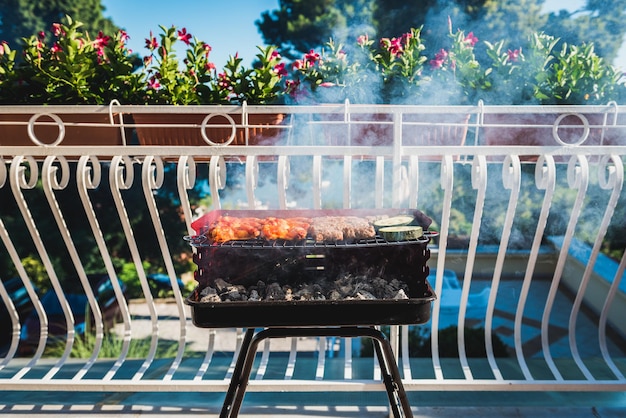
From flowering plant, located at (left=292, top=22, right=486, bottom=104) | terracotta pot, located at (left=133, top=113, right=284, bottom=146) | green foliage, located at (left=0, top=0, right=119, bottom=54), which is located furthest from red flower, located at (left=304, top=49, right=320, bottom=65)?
green foliage, located at (left=0, top=0, right=119, bottom=54)

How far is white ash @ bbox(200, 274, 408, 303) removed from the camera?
1.40 m

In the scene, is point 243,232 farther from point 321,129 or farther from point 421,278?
point 321,129

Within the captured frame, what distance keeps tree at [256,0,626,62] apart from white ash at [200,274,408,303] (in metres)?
4.66

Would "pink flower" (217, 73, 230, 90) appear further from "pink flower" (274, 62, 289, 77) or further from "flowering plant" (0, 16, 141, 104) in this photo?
"flowering plant" (0, 16, 141, 104)

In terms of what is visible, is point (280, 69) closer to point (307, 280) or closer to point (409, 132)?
point (409, 132)

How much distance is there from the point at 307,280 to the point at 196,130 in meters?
0.89

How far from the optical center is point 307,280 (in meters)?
1.58

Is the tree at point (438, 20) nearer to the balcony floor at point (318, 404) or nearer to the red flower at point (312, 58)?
the red flower at point (312, 58)

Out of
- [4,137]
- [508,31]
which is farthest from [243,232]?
[508,31]

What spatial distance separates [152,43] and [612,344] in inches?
264

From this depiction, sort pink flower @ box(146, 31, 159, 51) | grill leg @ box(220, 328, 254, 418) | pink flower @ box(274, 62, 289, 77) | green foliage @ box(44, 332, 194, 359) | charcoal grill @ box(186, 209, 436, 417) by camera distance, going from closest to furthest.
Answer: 1. charcoal grill @ box(186, 209, 436, 417)
2. grill leg @ box(220, 328, 254, 418)
3. pink flower @ box(274, 62, 289, 77)
4. pink flower @ box(146, 31, 159, 51)
5. green foliage @ box(44, 332, 194, 359)

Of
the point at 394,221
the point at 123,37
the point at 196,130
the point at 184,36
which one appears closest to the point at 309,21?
the point at 184,36

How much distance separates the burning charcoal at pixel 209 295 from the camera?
1366mm

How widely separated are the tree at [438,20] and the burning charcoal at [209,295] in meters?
4.78
